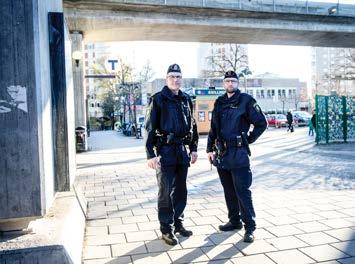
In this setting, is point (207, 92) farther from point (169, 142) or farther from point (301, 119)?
point (169, 142)

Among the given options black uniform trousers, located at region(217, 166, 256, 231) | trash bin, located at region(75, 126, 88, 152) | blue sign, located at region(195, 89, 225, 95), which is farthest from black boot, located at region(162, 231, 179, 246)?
blue sign, located at region(195, 89, 225, 95)

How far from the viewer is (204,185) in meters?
8.12

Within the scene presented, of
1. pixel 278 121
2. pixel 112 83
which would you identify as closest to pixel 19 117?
pixel 278 121

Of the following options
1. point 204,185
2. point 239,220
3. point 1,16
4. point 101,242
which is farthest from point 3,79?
point 204,185

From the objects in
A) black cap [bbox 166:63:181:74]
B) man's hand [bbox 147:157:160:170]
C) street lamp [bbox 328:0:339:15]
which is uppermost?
street lamp [bbox 328:0:339:15]

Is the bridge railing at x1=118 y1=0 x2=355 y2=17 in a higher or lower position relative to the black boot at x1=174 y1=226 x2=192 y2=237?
higher

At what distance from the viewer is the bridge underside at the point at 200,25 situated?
2006cm

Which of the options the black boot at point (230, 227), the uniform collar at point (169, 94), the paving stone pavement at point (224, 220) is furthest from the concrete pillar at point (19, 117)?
the black boot at point (230, 227)

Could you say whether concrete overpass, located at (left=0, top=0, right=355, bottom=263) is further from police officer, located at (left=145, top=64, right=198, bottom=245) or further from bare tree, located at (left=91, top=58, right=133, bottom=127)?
bare tree, located at (left=91, top=58, right=133, bottom=127)

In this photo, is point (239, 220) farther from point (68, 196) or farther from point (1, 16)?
point (1, 16)

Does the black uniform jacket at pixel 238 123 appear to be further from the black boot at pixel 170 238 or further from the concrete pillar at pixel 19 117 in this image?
the concrete pillar at pixel 19 117

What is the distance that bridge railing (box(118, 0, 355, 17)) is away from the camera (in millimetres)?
20703

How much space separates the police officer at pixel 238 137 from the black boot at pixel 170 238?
73 centimetres

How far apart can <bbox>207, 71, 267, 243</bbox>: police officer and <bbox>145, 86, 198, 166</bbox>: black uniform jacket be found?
1.48 feet
